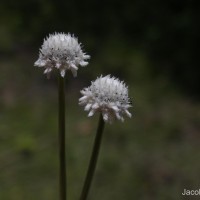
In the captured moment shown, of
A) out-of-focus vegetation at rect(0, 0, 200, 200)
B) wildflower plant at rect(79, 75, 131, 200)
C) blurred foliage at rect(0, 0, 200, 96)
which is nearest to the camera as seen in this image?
wildflower plant at rect(79, 75, 131, 200)

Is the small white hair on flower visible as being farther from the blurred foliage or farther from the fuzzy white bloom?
the blurred foliage

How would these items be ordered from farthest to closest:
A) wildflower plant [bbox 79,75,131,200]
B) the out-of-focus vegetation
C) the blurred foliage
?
the blurred foliage < the out-of-focus vegetation < wildflower plant [bbox 79,75,131,200]

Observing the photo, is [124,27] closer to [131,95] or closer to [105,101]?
[131,95]

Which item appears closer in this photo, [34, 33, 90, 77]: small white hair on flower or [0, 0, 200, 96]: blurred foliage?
[34, 33, 90, 77]: small white hair on flower

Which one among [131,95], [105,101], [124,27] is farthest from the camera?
[124,27]

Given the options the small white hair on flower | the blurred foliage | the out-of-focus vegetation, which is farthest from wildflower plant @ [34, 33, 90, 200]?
the blurred foliage

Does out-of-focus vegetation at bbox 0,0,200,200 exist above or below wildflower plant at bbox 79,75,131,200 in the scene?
above

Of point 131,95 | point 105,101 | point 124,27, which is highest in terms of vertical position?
point 124,27

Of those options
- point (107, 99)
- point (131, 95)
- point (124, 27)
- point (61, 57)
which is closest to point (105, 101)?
point (107, 99)

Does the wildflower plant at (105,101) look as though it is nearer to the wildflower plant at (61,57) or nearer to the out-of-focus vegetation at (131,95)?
the wildflower plant at (61,57)
